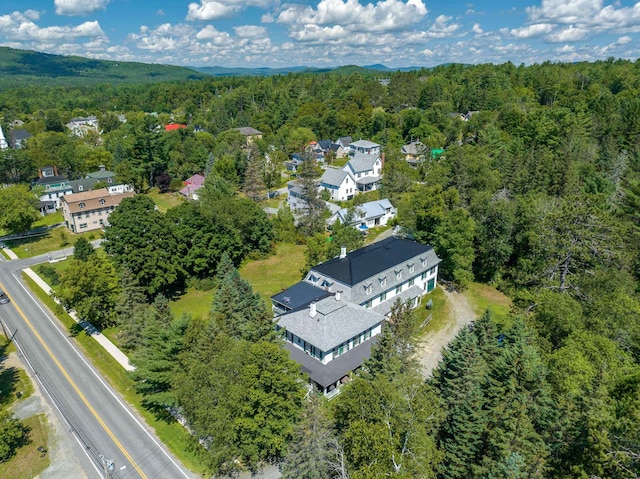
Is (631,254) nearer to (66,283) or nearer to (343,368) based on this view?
(343,368)

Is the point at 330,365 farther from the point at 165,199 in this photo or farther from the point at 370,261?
the point at 165,199

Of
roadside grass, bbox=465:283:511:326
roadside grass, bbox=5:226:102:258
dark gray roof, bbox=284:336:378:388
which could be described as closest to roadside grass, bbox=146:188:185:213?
roadside grass, bbox=5:226:102:258

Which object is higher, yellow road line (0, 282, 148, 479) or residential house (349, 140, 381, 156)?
residential house (349, 140, 381, 156)

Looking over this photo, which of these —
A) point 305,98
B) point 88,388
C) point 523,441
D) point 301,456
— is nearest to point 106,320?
point 88,388

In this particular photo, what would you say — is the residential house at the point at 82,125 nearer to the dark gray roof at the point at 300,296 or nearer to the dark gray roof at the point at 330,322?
the dark gray roof at the point at 300,296

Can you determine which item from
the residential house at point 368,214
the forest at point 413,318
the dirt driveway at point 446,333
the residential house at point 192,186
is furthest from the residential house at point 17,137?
the dirt driveway at point 446,333

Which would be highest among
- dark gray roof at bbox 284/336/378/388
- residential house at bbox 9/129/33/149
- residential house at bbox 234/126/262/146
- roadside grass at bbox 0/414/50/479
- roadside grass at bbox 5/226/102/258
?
residential house at bbox 9/129/33/149

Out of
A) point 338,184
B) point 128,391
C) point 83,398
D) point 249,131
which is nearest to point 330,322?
point 128,391

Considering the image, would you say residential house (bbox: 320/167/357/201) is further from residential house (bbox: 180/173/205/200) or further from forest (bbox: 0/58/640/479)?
residential house (bbox: 180/173/205/200)
